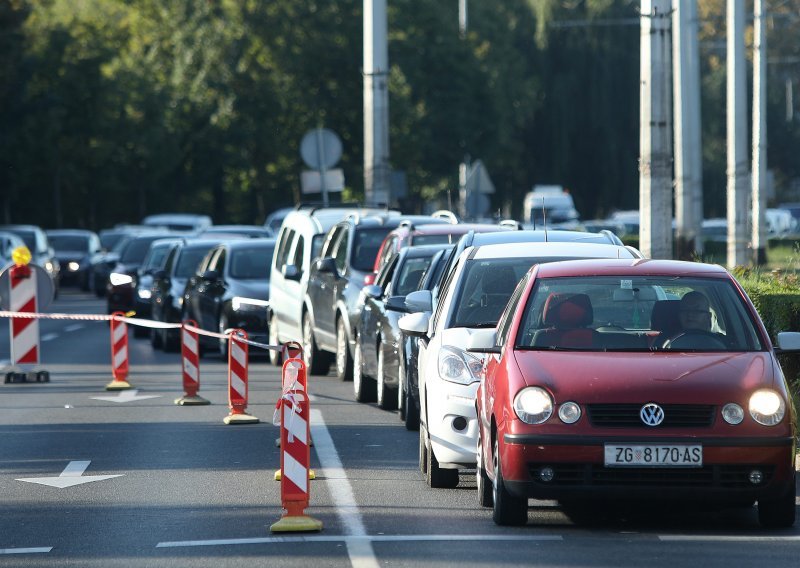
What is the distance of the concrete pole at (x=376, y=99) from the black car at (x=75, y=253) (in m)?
23.7

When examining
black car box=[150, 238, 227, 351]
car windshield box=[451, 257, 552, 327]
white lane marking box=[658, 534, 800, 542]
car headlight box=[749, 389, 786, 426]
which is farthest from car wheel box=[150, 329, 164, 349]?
car headlight box=[749, 389, 786, 426]

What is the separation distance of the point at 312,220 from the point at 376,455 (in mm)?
10067

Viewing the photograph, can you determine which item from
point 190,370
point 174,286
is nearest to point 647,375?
point 190,370

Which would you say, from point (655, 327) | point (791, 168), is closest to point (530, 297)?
point (655, 327)

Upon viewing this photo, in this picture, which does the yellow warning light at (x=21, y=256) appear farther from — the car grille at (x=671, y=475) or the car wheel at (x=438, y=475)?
the car grille at (x=671, y=475)

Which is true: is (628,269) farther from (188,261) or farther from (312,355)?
(188,261)

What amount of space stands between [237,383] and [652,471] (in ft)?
22.4

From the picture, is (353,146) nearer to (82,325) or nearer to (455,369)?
(82,325)

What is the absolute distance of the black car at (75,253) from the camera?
55125 millimetres

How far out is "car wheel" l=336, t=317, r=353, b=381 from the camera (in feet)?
64.8

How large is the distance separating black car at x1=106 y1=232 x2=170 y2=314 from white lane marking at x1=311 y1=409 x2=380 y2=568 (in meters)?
15.8

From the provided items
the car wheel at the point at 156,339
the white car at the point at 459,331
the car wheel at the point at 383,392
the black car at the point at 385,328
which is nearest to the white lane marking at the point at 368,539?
the white car at the point at 459,331

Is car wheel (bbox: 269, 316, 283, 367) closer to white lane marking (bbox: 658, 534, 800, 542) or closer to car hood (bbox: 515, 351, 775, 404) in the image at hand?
car hood (bbox: 515, 351, 775, 404)

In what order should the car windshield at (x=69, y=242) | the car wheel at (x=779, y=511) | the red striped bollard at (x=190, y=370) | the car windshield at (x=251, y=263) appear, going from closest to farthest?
Answer: 1. the car wheel at (x=779, y=511)
2. the red striped bollard at (x=190, y=370)
3. the car windshield at (x=251, y=263)
4. the car windshield at (x=69, y=242)
